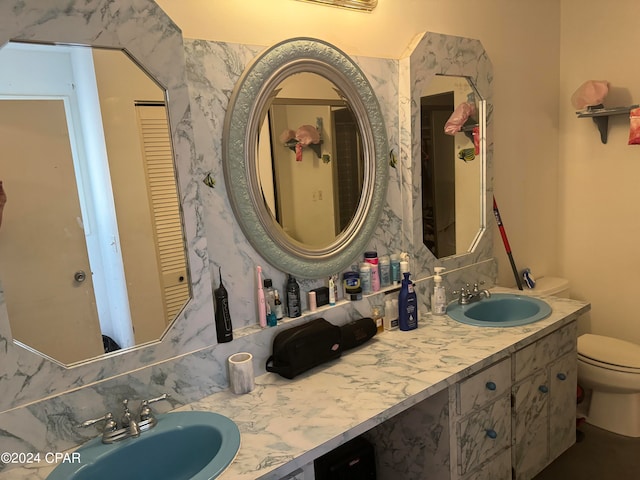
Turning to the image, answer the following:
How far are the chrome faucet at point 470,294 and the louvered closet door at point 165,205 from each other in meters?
1.39

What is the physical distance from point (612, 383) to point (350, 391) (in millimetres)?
1599

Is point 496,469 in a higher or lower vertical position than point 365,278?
lower

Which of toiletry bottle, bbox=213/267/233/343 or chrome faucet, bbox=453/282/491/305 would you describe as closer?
toiletry bottle, bbox=213/267/233/343

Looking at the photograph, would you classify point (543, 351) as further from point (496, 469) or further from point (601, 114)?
point (601, 114)

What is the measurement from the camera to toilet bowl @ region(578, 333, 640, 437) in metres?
2.26

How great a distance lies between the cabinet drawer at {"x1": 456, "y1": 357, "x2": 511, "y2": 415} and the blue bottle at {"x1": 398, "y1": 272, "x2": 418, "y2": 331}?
0.39 metres

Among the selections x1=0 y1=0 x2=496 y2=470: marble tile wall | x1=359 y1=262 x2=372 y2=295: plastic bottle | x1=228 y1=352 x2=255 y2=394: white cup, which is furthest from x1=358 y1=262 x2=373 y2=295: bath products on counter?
x1=228 y1=352 x2=255 y2=394: white cup

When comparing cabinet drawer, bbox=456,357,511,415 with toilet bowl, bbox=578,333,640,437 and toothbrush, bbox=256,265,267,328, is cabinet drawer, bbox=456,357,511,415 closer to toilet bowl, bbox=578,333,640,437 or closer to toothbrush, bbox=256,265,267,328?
toothbrush, bbox=256,265,267,328

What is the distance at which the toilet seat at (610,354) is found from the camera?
2273 mm

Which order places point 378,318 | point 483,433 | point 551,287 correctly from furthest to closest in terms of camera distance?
1. point 551,287
2. point 378,318
3. point 483,433

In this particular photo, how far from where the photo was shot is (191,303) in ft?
4.81

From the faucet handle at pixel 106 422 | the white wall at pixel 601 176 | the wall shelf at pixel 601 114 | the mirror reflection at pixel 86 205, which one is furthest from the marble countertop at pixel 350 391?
the wall shelf at pixel 601 114

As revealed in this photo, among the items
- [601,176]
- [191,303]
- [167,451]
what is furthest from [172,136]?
[601,176]

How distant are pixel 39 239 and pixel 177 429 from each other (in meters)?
0.67
